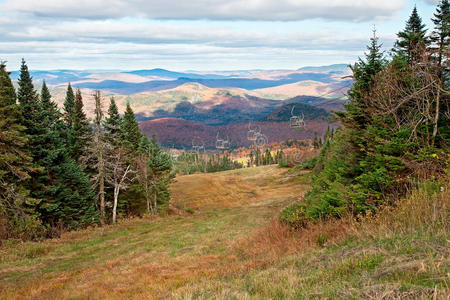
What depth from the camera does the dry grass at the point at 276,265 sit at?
4.68 meters

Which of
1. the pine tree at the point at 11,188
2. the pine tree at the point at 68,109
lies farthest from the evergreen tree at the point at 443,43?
the pine tree at the point at 68,109

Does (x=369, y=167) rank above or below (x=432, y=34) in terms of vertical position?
below

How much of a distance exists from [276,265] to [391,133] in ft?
31.3

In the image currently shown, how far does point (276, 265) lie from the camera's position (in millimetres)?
7594

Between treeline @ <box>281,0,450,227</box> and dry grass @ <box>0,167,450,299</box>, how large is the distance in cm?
212

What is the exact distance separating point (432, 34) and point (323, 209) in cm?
1211

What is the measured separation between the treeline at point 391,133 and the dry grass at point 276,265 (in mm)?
2121

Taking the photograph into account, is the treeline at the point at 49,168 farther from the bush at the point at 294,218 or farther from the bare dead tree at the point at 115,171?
the bush at the point at 294,218

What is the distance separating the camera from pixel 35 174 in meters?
24.7

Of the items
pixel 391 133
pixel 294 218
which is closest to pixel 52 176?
pixel 294 218

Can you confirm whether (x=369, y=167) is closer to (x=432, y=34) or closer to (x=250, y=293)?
(x=432, y=34)

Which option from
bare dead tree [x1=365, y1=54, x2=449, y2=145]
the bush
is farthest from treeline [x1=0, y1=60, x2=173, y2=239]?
bare dead tree [x1=365, y1=54, x2=449, y2=145]

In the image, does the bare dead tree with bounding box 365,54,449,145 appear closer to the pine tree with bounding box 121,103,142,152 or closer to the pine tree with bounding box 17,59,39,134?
the pine tree with bounding box 17,59,39,134

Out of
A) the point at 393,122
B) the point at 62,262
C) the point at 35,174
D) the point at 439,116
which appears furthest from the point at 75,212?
the point at 439,116
